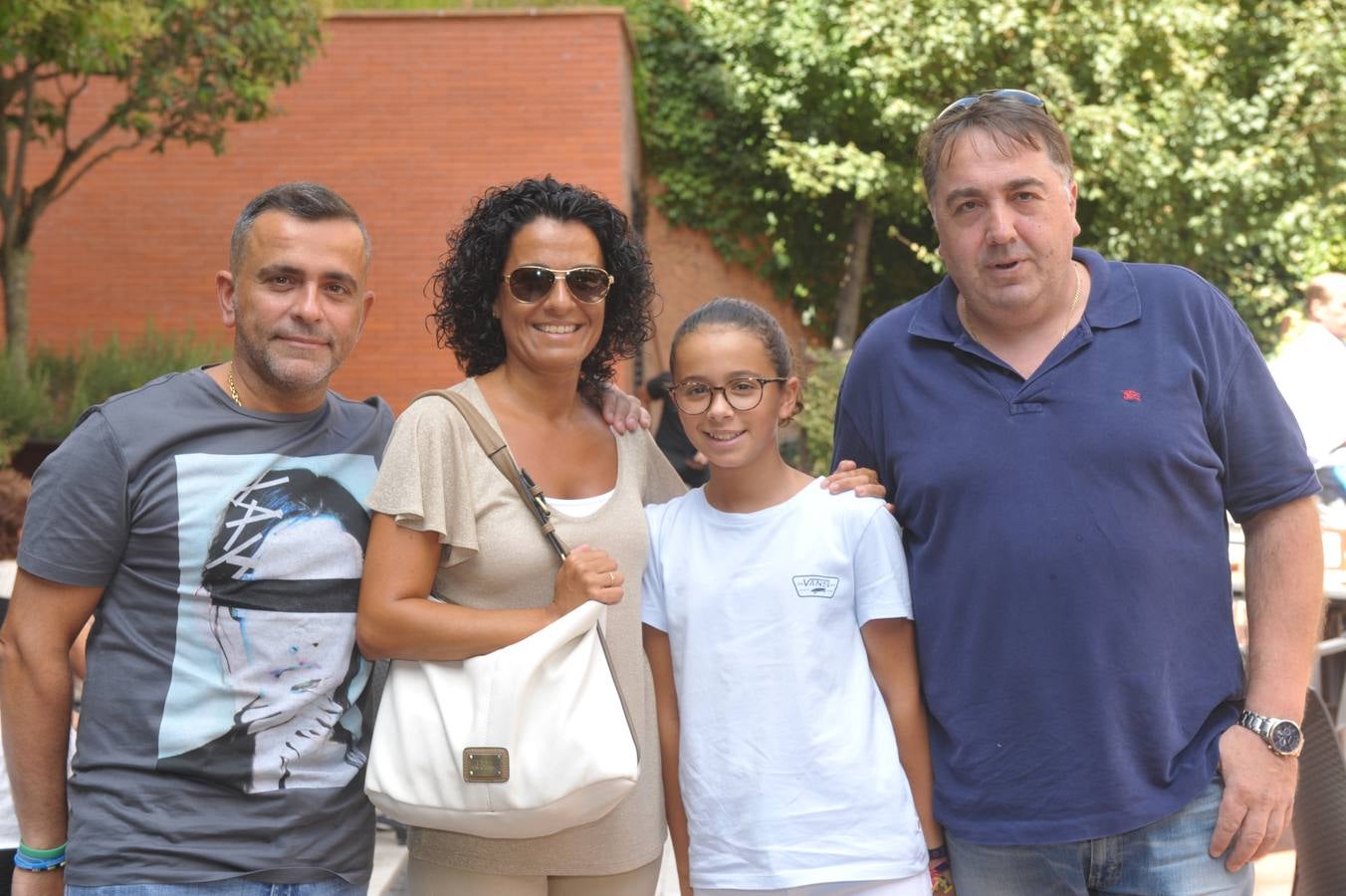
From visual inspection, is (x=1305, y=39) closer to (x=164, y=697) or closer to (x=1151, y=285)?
(x=1151, y=285)

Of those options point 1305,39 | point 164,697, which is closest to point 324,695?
point 164,697

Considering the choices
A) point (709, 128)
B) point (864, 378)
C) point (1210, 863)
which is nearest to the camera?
point (1210, 863)

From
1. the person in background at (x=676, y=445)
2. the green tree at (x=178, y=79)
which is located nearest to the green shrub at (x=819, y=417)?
the person in background at (x=676, y=445)

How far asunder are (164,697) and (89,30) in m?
6.39

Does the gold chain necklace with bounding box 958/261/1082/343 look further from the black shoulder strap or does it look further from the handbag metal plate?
the handbag metal plate

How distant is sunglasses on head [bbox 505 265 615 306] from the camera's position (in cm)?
263

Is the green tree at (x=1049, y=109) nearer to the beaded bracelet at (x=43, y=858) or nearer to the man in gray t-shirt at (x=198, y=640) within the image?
the man in gray t-shirt at (x=198, y=640)

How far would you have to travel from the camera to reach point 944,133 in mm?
2465

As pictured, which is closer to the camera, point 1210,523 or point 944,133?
point 1210,523

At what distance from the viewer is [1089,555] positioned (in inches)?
88.3

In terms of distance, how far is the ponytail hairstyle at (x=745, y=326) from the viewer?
265 centimetres

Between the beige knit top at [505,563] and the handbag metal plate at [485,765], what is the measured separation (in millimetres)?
273

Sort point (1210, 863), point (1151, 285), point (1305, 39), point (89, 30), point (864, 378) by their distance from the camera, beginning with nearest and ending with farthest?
point (1210, 863) → point (1151, 285) → point (864, 378) → point (89, 30) → point (1305, 39)

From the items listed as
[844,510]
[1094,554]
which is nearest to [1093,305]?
[1094,554]
